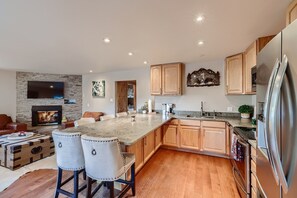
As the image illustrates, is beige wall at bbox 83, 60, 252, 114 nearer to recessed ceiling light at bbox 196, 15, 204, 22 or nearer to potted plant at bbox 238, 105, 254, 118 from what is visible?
potted plant at bbox 238, 105, 254, 118

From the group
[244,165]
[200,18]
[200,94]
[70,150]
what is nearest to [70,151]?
[70,150]

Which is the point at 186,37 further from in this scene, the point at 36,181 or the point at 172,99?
the point at 36,181

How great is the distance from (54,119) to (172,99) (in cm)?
555

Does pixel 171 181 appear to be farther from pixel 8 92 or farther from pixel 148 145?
pixel 8 92

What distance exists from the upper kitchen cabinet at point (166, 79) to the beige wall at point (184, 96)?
0.38 metres

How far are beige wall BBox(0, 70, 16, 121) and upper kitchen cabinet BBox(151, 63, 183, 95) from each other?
5.69m

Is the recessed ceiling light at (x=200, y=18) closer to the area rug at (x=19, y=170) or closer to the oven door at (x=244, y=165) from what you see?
the oven door at (x=244, y=165)

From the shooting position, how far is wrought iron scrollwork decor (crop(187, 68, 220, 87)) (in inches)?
161

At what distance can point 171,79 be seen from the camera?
4316 millimetres

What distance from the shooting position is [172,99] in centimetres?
468

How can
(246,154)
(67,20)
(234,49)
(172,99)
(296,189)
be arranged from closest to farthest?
(296,189)
(246,154)
(67,20)
(234,49)
(172,99)

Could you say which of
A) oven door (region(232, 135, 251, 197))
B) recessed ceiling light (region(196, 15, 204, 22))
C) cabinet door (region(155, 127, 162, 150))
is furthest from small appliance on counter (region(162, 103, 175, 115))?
recessed ceiling light (region(196, 15, 204, 22))

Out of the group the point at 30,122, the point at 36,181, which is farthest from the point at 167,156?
the point at 30,122

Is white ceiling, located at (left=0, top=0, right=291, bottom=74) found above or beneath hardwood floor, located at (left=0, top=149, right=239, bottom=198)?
above
